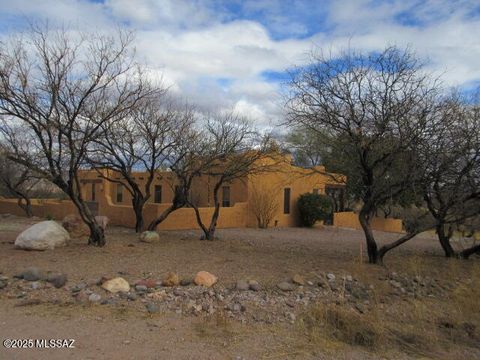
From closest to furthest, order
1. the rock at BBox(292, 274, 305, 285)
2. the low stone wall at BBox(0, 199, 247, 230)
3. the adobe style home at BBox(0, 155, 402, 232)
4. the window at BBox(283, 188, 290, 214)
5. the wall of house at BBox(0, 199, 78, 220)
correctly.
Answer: the rock at BBox(292, 274, 305, 285) → the low stone wall at BBox(0, 199, 247, 230) → the adobe style home at BBox(0, 155, 402, 232) → the window at BBox(283, 188, 290, 214) → the wall of house at BBox(0, 199, 78, 220)

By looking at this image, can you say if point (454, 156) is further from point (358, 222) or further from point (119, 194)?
point (119, 194)

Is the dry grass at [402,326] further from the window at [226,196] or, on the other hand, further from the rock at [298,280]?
the window at [226,196]

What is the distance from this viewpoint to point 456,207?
11.3 meters

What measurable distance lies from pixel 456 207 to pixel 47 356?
962cm

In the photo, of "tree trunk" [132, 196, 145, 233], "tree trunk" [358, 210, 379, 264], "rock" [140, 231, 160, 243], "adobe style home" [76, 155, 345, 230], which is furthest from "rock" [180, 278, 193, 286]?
"adobe style home" [76, 155, 345, 230]

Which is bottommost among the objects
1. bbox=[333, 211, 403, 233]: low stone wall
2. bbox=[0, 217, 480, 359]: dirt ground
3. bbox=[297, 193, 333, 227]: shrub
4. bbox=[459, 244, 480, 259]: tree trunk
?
bbox=[0, 217, 480, 359]: dirt ground

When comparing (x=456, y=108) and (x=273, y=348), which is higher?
(x=456, y=108)

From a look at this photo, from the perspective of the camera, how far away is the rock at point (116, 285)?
7922mm

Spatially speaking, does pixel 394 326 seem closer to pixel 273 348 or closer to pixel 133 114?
pixel 273 348

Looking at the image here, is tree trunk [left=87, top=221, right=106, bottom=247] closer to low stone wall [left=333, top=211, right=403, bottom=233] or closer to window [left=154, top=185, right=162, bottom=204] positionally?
Answer: window [left=154, top=185, right=162, bottom=204]

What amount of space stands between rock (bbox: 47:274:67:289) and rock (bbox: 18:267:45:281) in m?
0.22

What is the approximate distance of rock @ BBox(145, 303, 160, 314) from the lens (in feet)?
22.5

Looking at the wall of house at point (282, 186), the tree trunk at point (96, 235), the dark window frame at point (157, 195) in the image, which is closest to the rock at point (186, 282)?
the tree trunk at point (96, 235)

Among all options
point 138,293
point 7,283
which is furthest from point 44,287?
point 138,293
